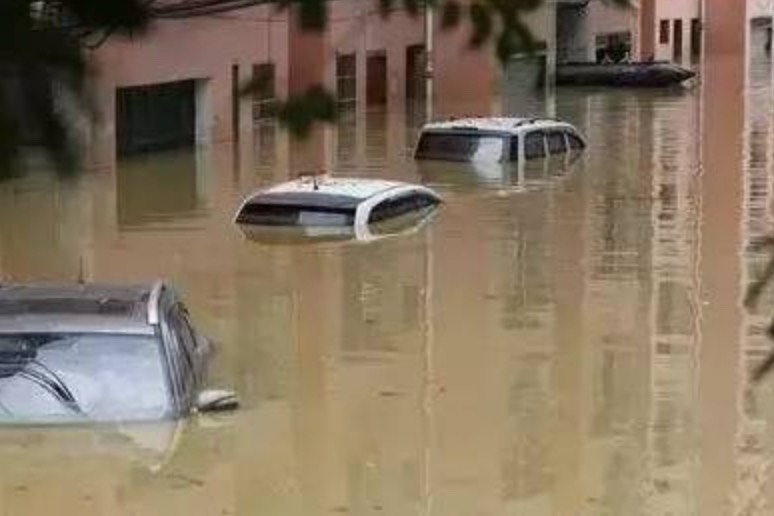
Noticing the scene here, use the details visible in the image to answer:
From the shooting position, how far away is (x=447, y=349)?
1742cm

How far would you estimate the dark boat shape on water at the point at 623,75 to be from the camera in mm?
54125

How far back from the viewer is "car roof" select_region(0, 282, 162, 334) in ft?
38.3

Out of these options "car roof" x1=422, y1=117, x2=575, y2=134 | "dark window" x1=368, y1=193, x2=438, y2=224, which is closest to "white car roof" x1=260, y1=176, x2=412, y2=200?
"dark window" x1=368, y1=193, x2=438, y2=224

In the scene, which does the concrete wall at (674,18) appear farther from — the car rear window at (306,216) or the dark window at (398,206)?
the car rear window at (306,216)

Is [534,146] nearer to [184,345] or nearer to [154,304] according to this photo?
[184,345]

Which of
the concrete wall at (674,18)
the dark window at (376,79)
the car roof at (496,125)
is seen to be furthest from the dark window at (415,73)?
the concrete wall at (674,18)

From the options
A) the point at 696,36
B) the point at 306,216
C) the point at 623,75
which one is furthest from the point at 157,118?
the point at 696,36

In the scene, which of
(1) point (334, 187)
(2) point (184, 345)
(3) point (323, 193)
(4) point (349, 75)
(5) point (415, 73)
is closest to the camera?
(2) point (184, 345)

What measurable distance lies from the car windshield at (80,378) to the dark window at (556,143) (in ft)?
77.2

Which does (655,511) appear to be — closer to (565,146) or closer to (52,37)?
(52,37)

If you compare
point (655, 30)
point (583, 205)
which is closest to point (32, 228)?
point (583, 205)

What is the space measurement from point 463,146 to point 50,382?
22.8 m

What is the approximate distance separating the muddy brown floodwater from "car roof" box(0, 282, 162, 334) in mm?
626

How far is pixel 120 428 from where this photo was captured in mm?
11789
